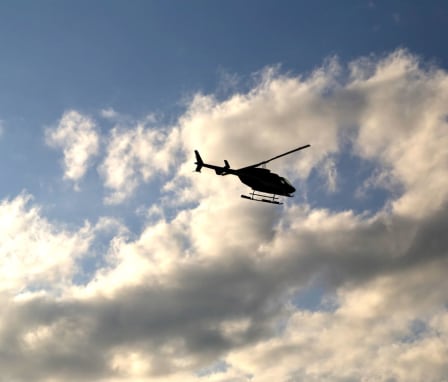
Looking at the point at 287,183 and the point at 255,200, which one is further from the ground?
the point at 287,183

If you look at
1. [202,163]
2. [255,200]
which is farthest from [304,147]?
[202,163]

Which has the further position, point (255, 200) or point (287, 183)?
point (287, 183)

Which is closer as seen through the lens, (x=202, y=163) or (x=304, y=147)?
(x=304, y=147)

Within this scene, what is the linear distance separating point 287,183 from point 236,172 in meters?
10.5

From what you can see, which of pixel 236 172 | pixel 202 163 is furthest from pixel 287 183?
pixel 202 163

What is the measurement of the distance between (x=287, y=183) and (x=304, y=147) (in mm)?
13953

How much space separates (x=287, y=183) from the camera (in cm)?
9356

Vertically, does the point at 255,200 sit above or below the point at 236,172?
below

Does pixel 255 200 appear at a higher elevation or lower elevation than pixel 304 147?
lower

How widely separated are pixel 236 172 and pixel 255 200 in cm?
919

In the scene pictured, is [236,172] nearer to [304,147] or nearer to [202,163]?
[202,163]

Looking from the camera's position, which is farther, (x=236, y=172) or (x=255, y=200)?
(x=236, y=172)

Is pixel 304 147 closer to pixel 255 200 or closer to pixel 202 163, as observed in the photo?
pixel 255 200

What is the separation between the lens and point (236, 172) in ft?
296
